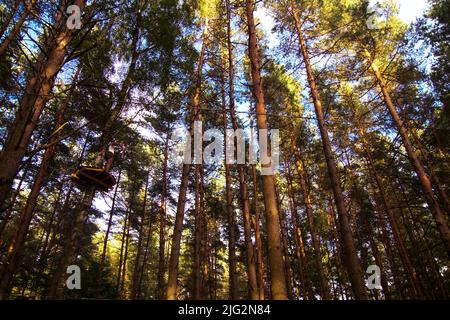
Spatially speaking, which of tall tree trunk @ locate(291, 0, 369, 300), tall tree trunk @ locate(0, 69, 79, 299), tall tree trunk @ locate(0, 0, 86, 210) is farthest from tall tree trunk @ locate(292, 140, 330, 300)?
tall tree trunk @ locate(0, 0, 86, 210)

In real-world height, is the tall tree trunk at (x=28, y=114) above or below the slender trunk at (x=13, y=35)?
below

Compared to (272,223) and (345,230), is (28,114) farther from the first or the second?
(345,230)

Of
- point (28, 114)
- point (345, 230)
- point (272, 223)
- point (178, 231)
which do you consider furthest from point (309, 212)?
point (28, 114)

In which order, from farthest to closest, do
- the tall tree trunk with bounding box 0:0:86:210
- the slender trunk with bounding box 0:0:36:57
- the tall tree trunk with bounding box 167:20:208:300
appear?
the tall tree trunk with bounding box 167:20:208:300
the slender trunk with bounding box 0:0:36:57
the tall tree trunk with bounding box 0:0:86:210

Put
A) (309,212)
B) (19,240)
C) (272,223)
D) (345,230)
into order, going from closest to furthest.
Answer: (272,223) → (345,230) → (19,240) → (309,212)

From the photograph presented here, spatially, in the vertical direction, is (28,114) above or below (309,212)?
below

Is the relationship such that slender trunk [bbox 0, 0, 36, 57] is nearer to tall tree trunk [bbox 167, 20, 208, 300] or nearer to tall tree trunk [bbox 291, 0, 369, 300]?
tall tree trunk [bbox 167, 20, 208, 300]

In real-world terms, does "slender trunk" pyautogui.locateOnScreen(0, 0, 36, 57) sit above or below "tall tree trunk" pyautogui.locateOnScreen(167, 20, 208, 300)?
above

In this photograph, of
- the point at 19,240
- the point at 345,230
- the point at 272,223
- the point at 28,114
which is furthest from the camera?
the point at 19,240

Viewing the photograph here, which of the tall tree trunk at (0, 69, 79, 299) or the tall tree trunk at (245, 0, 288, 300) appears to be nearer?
the tall tree trunk at (245, 0, 288, 300)

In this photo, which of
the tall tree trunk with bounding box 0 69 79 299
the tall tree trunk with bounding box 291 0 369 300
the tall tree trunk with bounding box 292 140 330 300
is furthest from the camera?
the tall tree trunk with bounding box 292 140 330 300

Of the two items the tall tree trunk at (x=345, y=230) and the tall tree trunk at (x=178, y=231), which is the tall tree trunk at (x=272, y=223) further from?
the tall tree trunk at (x=345, y=230)

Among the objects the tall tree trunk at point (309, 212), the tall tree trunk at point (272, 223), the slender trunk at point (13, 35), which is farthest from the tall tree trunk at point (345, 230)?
the slender trunk at point (13, 35)

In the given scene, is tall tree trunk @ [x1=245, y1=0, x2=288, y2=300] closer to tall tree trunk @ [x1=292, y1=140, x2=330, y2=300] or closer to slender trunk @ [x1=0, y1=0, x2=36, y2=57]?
slender trunk @ [x1=0, y1=0, x2=36, y2=57]
